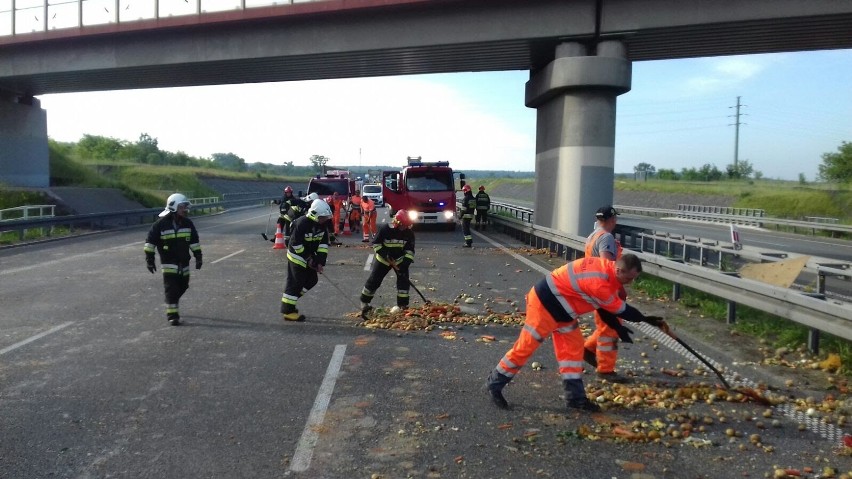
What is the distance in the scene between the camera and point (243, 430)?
500 cm

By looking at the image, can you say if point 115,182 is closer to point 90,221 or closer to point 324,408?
point 90,221

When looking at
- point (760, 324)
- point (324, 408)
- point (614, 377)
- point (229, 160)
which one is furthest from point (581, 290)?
point (229, 160)

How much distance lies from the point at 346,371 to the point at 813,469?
13.2 feet

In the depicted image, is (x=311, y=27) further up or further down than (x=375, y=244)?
further up

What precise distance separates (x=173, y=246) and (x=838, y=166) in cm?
4852

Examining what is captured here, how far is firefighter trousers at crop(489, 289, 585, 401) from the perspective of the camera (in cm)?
545

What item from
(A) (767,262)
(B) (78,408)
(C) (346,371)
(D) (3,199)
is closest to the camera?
(B) (78,408)

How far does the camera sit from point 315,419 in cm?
524

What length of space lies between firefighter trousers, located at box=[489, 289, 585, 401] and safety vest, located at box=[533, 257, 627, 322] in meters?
0.08

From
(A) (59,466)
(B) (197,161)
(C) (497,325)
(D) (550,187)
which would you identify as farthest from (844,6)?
(B) (197,161)

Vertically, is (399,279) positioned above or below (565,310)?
below

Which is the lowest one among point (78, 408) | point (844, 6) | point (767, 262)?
point (78, 408)

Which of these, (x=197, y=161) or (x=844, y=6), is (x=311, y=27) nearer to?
(x=844, y=6)

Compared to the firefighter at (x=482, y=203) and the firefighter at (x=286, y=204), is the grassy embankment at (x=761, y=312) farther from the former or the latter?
the firefighter at (x=482, y=203)
